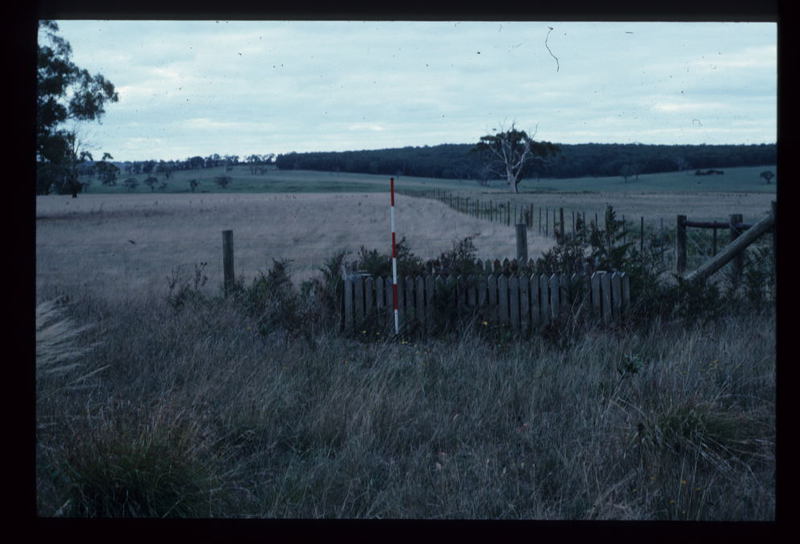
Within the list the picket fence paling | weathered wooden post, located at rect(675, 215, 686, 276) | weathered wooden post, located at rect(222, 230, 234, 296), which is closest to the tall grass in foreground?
the picket fence paling

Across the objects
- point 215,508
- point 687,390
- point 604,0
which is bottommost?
point 215,508

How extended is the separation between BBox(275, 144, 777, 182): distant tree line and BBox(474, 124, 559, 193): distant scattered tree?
0.84m

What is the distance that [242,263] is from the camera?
19641 millimetres

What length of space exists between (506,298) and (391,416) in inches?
142

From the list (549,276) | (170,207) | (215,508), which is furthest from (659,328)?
(170,207)

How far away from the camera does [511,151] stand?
40000mm

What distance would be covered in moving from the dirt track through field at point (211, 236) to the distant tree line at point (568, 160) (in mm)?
2660

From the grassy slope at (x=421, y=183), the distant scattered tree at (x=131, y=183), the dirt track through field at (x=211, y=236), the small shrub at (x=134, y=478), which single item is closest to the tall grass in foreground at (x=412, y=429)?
the small shrub at (x=134, y=478)

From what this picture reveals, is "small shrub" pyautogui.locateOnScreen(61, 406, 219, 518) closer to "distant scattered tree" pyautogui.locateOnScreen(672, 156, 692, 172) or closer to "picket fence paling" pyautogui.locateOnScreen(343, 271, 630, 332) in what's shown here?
"picket fence paling" pyautogui.locateOnScreen(343, 271, 630, 332)

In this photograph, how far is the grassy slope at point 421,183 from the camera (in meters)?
64.8

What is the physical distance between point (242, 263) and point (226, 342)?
11945 millimetres

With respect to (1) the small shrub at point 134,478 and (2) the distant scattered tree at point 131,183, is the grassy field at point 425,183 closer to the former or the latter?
(2) the distant scattered tree at point 131,183

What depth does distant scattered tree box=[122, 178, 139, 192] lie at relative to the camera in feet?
216

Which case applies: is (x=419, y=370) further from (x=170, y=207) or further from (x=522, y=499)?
(x=170, y=207)
